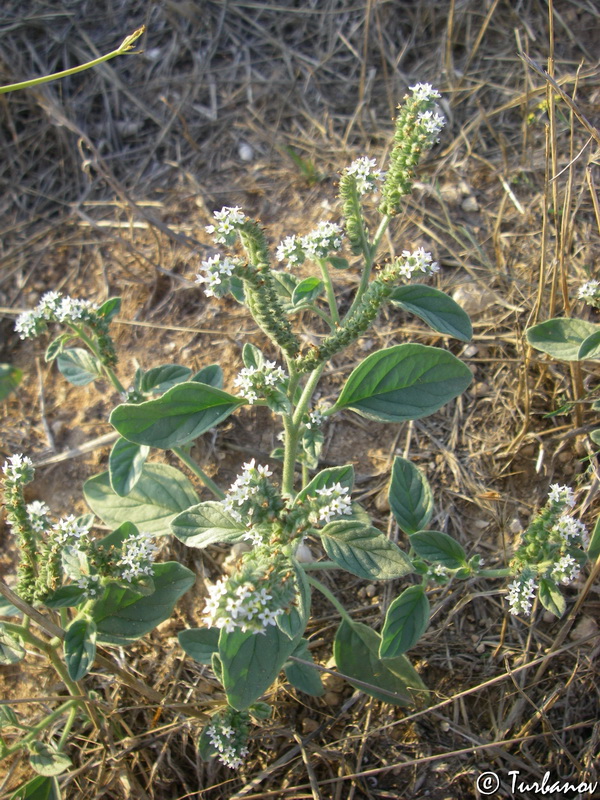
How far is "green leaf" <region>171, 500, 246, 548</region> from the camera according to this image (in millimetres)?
2021

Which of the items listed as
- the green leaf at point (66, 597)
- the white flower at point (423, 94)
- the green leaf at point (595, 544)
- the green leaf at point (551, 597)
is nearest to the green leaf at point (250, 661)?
the green leaf at point (66, 597)

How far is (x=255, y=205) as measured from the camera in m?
3.52

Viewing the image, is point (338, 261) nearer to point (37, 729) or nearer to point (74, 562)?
point (74, 562)

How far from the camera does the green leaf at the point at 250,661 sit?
1.81 metres

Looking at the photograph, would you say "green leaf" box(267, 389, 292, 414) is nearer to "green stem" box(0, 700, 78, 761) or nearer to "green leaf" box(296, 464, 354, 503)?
"green leaf" box(296, 464, 354, 503)

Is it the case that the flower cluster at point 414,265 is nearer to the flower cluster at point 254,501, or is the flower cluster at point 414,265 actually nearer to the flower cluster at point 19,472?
the flower cluster at point 254,501

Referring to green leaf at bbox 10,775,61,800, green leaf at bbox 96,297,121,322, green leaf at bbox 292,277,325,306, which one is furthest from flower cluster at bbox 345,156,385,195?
green leaf at bbox 10,775,61,800

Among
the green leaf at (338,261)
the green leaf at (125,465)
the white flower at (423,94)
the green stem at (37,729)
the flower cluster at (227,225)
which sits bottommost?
the green stem at (37,729)

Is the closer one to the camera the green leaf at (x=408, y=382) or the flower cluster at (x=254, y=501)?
the flower cluster at (x=254, y=501)

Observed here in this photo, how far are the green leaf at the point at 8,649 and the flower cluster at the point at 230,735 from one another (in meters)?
0.69

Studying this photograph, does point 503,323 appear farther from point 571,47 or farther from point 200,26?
point 200,26

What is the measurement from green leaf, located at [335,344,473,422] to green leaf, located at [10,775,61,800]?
66.3 inches

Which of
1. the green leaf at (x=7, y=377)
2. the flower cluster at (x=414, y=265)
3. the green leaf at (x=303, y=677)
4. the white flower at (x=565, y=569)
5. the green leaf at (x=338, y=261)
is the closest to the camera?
the green leaf at (x=7, y=377)

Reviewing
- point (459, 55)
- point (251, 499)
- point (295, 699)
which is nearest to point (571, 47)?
point (459, 55)
